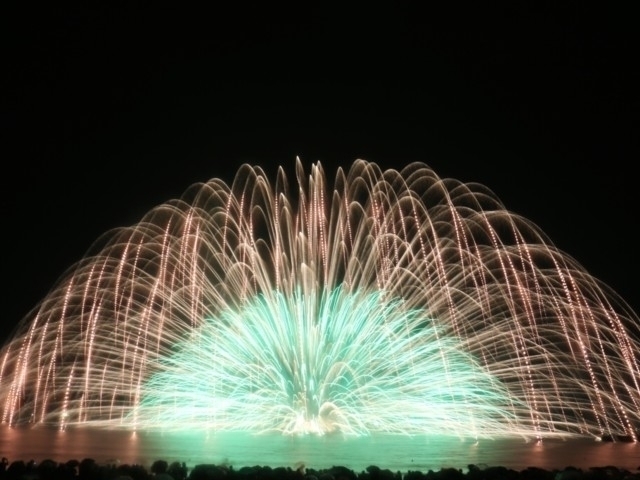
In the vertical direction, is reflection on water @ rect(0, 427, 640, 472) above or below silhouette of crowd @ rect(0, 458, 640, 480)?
above

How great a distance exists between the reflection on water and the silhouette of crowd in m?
2.22

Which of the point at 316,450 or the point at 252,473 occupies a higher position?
the point at 316,450

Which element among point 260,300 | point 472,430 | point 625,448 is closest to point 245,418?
point 260,300

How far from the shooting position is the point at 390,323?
45844mm

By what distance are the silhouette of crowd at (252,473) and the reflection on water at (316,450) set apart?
222 centimetres

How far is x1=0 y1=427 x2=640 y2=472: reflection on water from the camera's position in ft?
117

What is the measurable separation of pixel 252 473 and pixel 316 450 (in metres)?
8.89

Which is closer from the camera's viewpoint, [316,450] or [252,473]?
[252,473]

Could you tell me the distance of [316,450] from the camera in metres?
39.3

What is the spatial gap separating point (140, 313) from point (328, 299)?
10.5 meters

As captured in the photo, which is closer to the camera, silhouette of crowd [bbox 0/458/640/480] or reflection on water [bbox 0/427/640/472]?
silhouette of crowd [bbox 0/458/640/480]

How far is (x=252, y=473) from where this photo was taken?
1209 inches

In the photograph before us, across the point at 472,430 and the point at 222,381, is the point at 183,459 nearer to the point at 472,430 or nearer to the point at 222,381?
the point at 222,381

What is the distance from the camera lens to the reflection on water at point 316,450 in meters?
35.5
